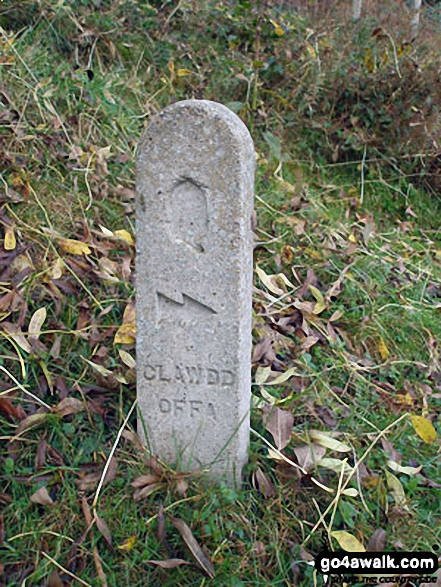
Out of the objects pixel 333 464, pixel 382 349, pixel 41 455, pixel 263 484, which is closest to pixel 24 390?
pixel 41 455

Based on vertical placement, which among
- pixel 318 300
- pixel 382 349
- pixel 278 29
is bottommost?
pixel 382 349

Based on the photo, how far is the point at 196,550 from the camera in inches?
78.6

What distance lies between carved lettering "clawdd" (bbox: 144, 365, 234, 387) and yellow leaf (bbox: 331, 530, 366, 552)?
0.60m

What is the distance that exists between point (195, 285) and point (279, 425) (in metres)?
0.65

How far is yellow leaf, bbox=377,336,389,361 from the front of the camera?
3275 millimetres

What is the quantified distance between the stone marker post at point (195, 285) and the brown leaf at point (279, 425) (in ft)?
0.33

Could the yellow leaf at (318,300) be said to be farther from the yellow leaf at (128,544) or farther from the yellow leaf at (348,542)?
the yellow leaf at (128,544)

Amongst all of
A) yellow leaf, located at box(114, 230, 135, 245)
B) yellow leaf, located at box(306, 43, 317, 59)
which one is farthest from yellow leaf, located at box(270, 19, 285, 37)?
yellow leaf, located at box(114, 230, 135, 245)

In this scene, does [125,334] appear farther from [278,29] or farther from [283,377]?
[278,29]

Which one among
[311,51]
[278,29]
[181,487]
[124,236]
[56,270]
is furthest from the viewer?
[311,51]

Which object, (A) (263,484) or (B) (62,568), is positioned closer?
(B) (62,568)

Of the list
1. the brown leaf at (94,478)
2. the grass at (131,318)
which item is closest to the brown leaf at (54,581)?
the grass at (131,318)

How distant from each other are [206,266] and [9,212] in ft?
4.76

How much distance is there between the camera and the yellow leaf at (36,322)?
2559 millimetres
